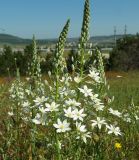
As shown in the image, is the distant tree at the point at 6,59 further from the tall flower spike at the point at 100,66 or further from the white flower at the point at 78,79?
the white flower at the point at 78,79

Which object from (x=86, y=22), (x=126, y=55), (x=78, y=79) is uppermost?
(x=86, y=22)

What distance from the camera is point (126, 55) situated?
64.7m

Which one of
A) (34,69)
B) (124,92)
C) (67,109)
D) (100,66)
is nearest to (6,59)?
(124,92)

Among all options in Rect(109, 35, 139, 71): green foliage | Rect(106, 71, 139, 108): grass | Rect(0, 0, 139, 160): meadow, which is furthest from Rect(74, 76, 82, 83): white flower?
Rect(109, 35, 139, 71): green foliage

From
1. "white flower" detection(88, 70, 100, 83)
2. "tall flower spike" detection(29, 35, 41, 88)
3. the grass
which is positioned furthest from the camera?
the grass

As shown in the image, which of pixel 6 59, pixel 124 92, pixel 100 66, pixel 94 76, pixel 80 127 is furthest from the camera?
pixel 6 59

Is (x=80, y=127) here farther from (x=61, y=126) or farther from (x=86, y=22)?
(x=86, y=22)

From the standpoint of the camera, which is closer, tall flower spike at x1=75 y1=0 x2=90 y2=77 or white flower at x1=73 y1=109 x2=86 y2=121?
white flower at x1=73 y1=109 x2=86 y2=121

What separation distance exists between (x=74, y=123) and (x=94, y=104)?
0.94 feet

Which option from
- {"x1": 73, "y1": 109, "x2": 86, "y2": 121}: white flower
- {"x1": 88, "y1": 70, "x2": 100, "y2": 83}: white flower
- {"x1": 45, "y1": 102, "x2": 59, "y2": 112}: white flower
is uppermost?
{"x1": 88, "y1": 70, "x2": 100, "y2": 83}: white flower

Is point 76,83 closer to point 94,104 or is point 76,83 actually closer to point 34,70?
point 94,104

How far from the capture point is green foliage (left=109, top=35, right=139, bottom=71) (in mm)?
63725

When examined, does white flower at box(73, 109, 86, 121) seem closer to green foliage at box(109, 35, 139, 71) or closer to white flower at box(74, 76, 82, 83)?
white flower at box(74, 76, 82, 83)

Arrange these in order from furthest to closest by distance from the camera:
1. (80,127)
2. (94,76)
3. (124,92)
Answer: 1. (124,92)
2. (94,76)
3. (80,127)
